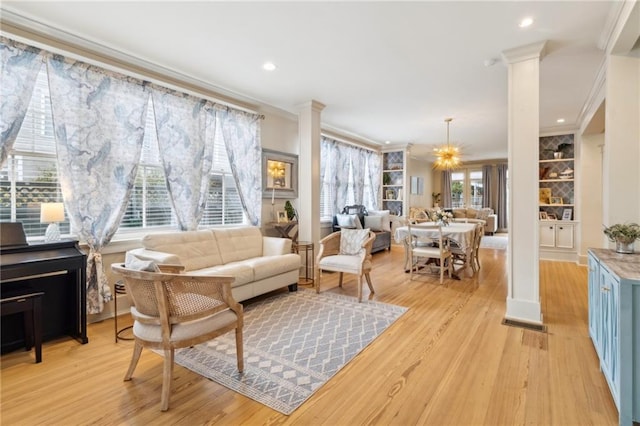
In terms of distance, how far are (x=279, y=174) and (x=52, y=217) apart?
3.07 meters

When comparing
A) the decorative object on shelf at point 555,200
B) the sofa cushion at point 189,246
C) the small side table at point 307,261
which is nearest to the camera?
the sofa cushion at point 189,246

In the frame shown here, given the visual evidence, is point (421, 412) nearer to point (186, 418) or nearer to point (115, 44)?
point (186, 418)

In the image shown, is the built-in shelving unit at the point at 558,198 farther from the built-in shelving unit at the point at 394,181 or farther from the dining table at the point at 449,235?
the built-in shelving unit at the point at 394,181

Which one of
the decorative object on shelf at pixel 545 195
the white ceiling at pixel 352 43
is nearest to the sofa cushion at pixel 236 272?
the white ceiling at pixel 352 43

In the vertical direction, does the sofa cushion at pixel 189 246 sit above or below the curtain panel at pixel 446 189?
below

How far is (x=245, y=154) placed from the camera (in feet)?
15.5

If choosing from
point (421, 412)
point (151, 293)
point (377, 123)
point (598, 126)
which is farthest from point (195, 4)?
point (598, 126)

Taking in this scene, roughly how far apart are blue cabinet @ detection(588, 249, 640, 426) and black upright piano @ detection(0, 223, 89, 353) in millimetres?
3839

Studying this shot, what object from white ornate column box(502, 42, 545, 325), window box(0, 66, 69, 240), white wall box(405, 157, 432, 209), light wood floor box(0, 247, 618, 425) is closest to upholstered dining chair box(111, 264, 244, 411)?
light wood floor box(0, 247, 618, 425)

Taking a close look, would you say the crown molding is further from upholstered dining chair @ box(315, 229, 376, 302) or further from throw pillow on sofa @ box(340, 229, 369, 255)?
throw pillow on sofa @ box(340, 229, 369, 255)

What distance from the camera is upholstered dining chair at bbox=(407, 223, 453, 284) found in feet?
15.4

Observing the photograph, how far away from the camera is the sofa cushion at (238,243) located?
400cm

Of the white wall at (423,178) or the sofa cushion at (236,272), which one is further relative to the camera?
the white wall at (423,178)

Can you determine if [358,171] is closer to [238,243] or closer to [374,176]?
[374,176]
